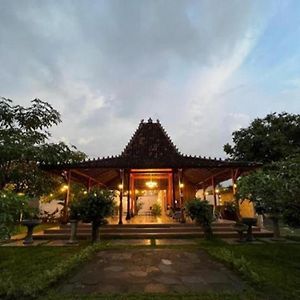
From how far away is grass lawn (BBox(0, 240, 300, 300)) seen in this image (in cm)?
305

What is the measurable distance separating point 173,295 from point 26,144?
289 inches

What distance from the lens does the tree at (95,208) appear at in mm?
7848

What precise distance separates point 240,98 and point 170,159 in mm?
9718

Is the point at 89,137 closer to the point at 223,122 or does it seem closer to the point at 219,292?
the point at 223,122

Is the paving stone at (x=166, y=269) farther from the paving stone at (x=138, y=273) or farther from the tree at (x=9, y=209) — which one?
the tree at (x=9, y=209)

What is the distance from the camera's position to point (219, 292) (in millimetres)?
3229

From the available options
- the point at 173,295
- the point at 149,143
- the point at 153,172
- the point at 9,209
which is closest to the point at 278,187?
the point at 173,295

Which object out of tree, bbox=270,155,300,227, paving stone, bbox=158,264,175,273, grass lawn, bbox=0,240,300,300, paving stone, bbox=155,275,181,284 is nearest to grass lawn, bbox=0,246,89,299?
grass lawn, bbox=0,240,300,300

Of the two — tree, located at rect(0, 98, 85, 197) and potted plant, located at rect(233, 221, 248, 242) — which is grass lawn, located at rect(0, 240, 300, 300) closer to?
potted plant, located at rect(233, 221, 248, 242)

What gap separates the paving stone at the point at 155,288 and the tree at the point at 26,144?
6246 millimetres

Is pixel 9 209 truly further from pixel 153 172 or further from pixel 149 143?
pixel 149 143

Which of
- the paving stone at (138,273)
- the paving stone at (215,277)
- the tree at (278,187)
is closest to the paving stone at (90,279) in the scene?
the paving stone at (138,273)

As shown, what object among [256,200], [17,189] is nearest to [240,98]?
[256,200]

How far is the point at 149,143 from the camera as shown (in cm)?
1639
